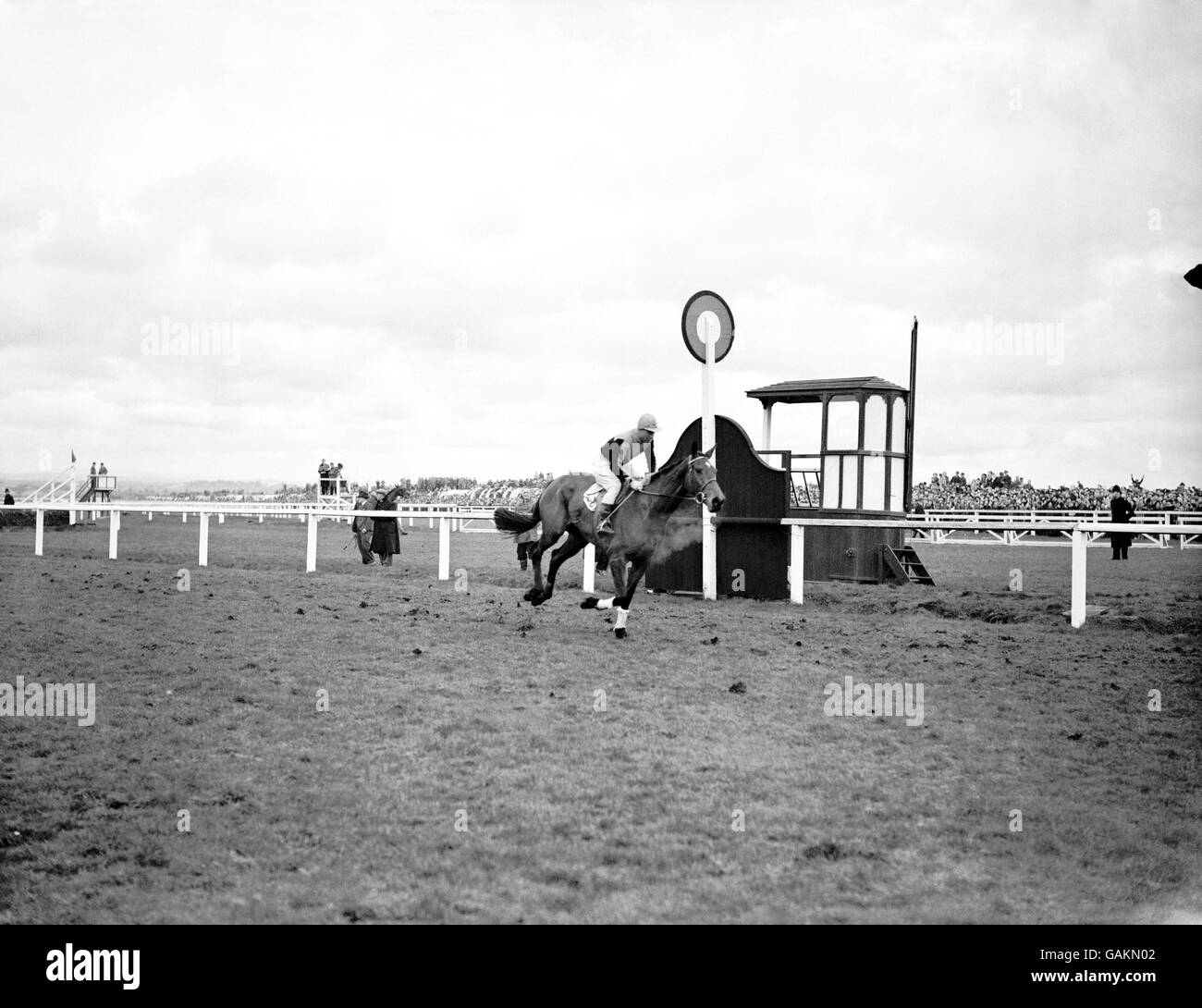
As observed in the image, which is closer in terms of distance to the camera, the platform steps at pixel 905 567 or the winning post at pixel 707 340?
the winning post at pixel 707 340

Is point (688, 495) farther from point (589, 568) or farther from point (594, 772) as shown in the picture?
point (594, 772)

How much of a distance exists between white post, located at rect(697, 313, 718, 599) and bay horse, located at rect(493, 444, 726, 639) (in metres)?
2.47

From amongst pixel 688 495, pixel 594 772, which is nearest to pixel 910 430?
pixel 688 495

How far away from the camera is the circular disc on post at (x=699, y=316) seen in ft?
50.5

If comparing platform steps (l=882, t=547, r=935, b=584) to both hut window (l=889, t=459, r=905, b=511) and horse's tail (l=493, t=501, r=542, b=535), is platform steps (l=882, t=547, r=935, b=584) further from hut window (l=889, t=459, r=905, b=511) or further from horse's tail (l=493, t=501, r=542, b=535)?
horse's tail (l=493, t=501, r=542, b=535)

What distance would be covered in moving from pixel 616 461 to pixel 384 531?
10.6 meters

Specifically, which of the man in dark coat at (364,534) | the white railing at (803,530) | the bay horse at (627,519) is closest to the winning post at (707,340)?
the white railing at (803,530)

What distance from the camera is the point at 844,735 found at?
6.91 metres

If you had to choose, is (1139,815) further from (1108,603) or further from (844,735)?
(1108,603)

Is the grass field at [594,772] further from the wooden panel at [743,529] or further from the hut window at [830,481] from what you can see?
the hut window at [830,481]

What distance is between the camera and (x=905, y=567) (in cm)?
1658

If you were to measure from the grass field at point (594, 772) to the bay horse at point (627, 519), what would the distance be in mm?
551
